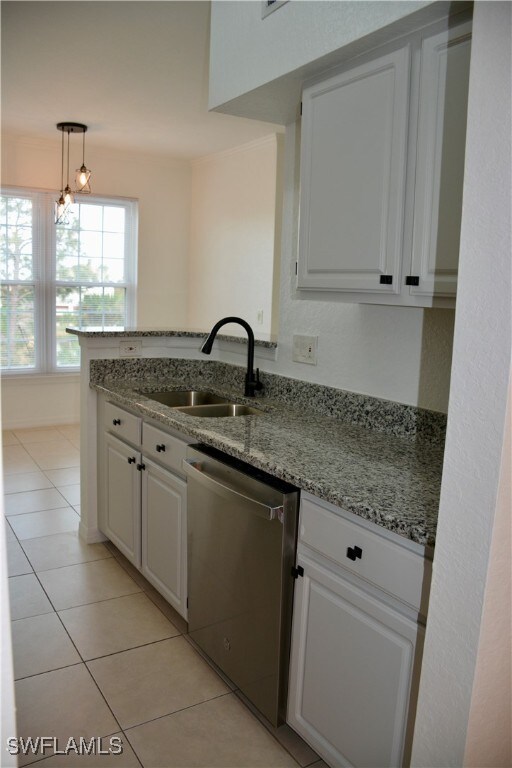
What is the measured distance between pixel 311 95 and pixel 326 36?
0.69ft

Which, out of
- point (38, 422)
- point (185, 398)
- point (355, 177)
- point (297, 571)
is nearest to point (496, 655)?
point (297, 571)

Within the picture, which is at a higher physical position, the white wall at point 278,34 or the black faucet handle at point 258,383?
the white wall at point 278,34

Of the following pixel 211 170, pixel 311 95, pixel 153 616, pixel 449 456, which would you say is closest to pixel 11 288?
pixel 211 170

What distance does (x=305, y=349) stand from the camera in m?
2.77

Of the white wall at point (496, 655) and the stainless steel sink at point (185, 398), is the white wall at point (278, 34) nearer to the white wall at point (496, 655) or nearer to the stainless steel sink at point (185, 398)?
the white wall at point (496, 655)

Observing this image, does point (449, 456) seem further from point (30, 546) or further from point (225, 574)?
point (30, 546)

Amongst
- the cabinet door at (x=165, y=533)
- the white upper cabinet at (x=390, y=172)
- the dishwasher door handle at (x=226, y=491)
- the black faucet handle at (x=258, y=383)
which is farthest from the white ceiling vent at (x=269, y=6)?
the cabinet door at (x=165, y=533)

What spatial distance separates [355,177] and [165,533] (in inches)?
61.5

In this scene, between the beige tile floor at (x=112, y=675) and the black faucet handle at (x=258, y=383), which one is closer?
the beige tile floor at (x=112, y=675)

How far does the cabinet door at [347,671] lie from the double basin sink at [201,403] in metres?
1.15

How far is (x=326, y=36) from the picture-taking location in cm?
195

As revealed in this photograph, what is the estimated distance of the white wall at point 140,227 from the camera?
19.1 feet

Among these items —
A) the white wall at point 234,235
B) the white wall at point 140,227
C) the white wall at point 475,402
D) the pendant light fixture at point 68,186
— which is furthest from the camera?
the white wall at point 140,227

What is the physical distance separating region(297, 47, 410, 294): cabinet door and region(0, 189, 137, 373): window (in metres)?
4.32
